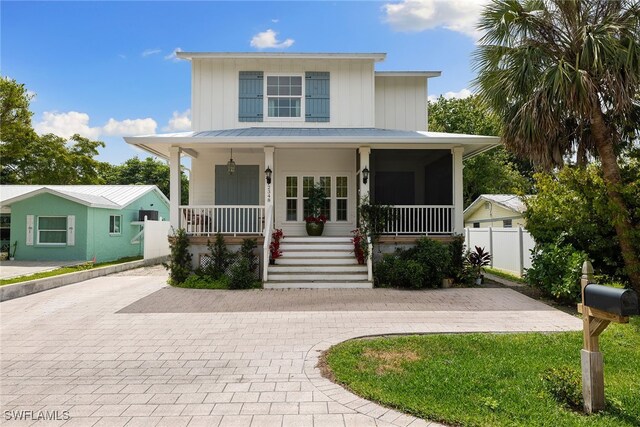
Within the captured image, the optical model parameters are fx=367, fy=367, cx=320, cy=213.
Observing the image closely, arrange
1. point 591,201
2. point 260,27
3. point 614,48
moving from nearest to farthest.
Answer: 1. point 614,48
2. point 591,201
3. point 260,27

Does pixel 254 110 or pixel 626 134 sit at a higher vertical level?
pixel 254 110

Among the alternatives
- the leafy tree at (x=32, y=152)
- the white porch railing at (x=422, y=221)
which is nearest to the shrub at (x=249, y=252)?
the white porch railing at (x=422, y=221)

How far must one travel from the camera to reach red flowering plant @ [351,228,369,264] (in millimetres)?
10055

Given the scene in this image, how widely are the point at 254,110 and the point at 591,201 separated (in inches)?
409

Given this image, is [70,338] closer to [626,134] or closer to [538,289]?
[538,289]

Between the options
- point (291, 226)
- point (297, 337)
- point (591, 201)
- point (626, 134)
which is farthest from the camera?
point (291, 226)

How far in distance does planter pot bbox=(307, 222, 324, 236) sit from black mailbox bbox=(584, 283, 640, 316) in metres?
9.14

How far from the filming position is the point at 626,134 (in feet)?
28.5

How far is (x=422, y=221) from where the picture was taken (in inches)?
450

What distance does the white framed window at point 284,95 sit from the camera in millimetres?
13297

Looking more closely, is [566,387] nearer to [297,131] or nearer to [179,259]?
[179,259]

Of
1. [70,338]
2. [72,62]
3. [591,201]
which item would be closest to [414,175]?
[591,201]

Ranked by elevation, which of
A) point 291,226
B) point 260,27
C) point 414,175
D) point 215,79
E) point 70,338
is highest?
point 260,27

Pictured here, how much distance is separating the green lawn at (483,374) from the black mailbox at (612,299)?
1000mm
